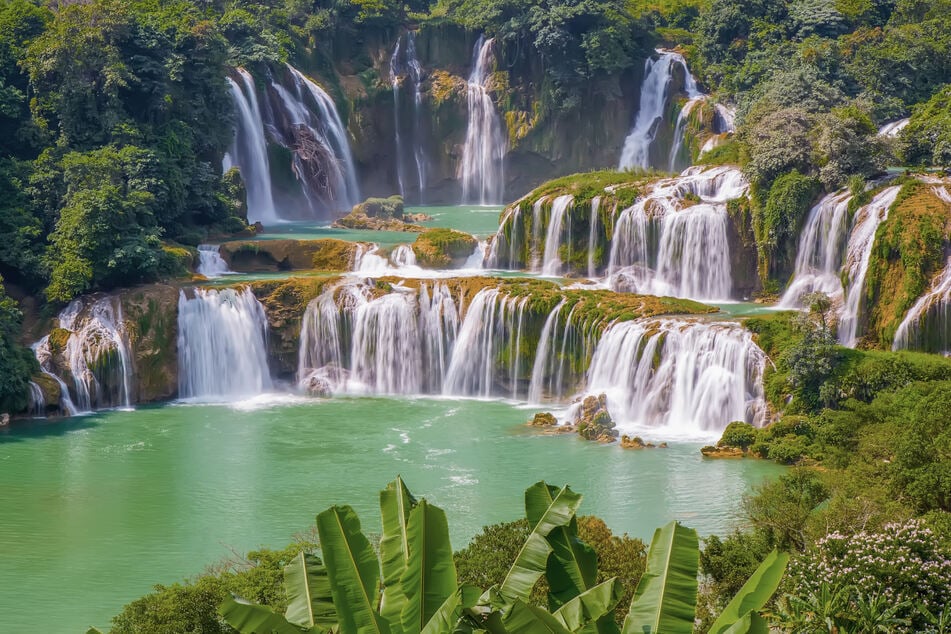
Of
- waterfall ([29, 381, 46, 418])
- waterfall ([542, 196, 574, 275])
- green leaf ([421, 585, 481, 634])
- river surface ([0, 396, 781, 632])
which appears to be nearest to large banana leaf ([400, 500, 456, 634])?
green leaf ([421, 585, 481, 634])

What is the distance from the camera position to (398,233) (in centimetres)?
4619

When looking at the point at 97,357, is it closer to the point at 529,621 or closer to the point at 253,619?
the point at 253,619

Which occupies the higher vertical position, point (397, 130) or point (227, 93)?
point (227, 93)

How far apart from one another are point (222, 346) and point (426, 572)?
2551 cm

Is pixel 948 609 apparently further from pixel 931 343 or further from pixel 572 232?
pixel 572 232

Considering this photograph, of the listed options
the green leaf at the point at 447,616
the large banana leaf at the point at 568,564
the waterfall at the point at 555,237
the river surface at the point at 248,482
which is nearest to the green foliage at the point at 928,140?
the waterfall at the point at 555,237

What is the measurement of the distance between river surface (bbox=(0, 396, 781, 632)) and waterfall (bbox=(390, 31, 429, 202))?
26.6 metres

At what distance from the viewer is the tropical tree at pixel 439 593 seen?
898cm

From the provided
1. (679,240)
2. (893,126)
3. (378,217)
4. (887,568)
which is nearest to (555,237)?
(679,240)

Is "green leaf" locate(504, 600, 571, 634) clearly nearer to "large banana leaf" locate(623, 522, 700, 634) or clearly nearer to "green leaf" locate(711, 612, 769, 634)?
"large banana leaf" locate(623, 522, 700, 634)

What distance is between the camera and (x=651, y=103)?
5484 cm

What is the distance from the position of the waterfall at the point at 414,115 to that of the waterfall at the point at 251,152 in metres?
9.10

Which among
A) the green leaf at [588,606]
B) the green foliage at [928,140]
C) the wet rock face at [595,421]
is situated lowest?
the wet rock face at [595,421]

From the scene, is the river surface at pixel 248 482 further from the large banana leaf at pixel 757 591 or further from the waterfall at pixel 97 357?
the large banana leaf at pixel 757 591
